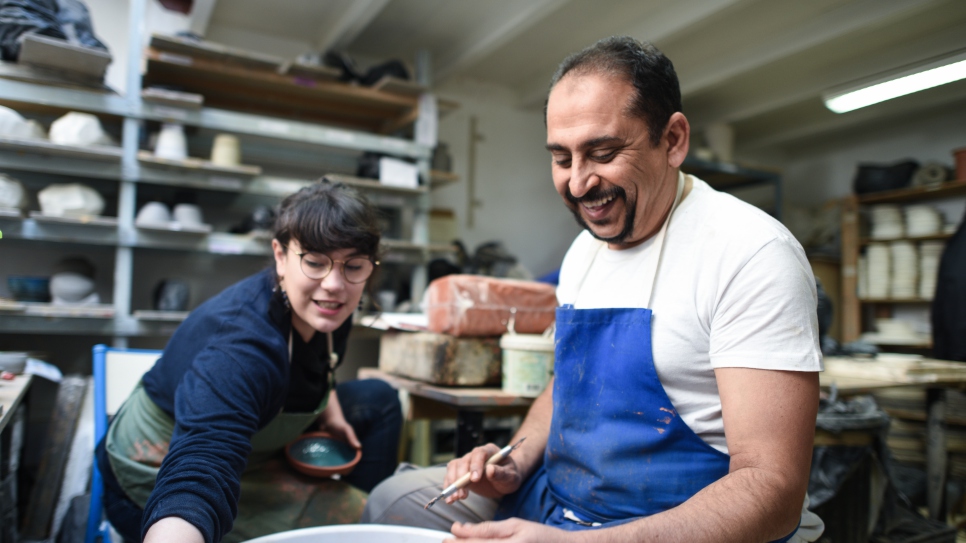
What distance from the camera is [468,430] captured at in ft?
6.29

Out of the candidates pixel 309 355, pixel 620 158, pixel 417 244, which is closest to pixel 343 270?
pixel 309 355

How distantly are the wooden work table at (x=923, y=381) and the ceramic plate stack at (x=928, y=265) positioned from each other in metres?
2.60

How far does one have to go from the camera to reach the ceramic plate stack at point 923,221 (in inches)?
214

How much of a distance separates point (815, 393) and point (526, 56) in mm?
4654

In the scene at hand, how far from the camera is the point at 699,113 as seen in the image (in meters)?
6.18

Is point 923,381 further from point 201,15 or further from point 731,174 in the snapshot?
point 201,15

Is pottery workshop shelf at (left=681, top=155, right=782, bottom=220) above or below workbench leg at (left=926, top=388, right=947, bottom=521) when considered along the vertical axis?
above

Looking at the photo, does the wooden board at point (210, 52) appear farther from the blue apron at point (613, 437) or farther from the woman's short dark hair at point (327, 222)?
the blue apron at point (613, 437)

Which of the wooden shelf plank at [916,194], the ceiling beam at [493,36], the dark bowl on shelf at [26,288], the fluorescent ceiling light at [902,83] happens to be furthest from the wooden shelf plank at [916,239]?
the dark bowl on shelf at [26,288]

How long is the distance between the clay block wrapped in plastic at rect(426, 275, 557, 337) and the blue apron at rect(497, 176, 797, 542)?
723 mm

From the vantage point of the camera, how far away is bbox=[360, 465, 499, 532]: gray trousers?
1.50m

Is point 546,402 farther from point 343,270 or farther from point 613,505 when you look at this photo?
point 343,270

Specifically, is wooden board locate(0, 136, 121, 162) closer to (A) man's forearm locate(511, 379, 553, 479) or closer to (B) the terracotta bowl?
(B) the terracotta bowl

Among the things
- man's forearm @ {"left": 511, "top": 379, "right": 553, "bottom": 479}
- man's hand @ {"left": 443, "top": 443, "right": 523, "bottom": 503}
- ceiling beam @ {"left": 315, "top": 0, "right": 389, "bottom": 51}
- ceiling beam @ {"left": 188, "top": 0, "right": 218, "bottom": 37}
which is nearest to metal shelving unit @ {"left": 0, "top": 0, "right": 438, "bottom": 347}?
ceiling beam @ {"left": 188, "top": 0, "right": 218, "bottom": 37}
